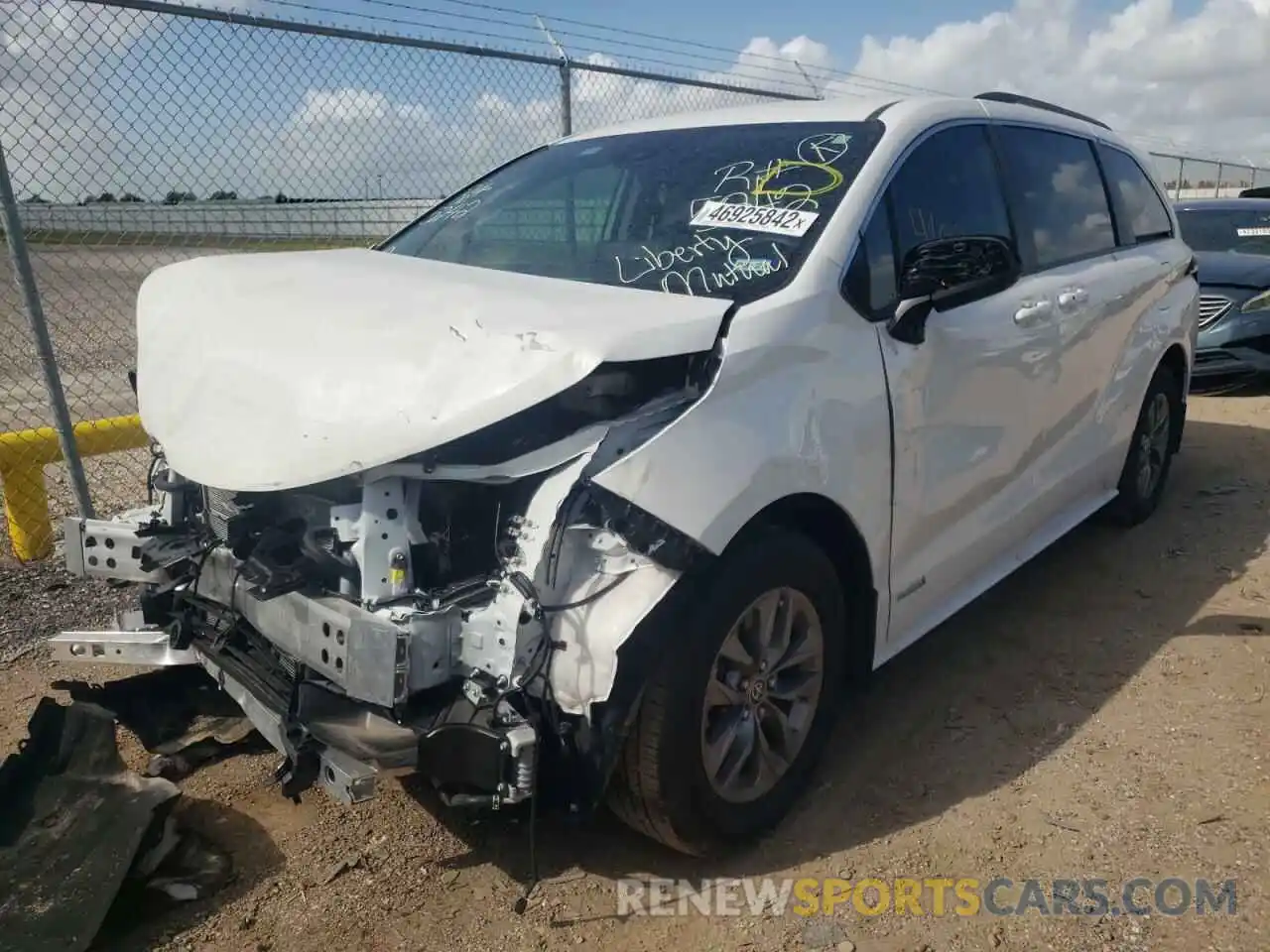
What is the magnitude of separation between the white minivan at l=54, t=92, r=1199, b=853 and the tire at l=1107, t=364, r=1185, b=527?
4.96 ft

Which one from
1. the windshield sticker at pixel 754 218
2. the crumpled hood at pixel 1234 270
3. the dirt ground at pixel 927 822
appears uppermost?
the windshield sticker at pixel 754 218

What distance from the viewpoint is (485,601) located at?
231 cm

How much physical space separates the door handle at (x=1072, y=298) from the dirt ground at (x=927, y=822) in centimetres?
131

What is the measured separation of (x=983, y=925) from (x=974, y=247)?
1837 mm

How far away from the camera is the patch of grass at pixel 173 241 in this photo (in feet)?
20.5

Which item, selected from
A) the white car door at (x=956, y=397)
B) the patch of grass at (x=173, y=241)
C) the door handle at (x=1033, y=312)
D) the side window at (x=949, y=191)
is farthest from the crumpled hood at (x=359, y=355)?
the patch of grass at (x=173, y=241)

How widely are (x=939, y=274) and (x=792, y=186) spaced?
518 mm

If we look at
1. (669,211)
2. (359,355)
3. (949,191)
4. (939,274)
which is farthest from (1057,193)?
(359,355)

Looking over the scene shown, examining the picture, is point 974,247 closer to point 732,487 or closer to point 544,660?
point 732,487

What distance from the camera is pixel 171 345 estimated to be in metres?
2.84

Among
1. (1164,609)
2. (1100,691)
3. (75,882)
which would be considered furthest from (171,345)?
(1164,609)

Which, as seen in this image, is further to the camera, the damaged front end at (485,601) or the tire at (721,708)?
the tire at (721,708)

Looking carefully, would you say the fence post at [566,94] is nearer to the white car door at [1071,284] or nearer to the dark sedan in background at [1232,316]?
the white car door at [1071,284]

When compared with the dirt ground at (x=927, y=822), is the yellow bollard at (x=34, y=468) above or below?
above
